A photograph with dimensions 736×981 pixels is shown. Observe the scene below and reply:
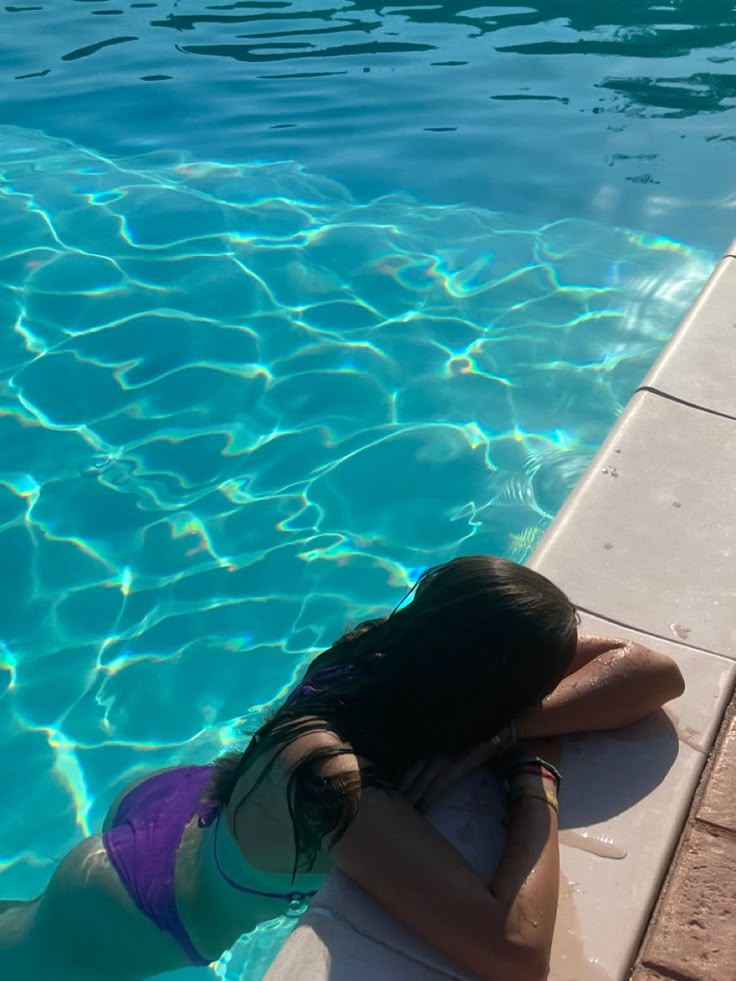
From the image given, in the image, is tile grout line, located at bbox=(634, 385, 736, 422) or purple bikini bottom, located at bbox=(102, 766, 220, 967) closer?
purple bikini bottom, located at bbox=(102, 766, 220, 967)

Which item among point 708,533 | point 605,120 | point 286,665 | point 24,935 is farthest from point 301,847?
point 605,120

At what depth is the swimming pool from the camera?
423 centimetres

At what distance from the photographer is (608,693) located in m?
2.35

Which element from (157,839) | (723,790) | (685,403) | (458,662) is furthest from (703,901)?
(685,403)

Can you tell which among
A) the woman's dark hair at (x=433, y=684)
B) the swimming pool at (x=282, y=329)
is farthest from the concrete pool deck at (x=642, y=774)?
the swimming pool at (x=282, y=329)

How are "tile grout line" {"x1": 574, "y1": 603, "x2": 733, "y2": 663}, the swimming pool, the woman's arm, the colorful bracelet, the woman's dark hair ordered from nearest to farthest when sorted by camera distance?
the woman's arm → the woman's dark hair → the colorful bracelet → "tile grout line" {"x1": 574, "y1": 603, "x2": 733, "y2": 663} → the swimming pool

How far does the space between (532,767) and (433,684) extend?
Result: 313 mm

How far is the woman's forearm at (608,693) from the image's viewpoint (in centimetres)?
233

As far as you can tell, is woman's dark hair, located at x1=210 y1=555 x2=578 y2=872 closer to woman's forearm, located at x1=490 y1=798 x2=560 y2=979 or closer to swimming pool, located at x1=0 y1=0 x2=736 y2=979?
woman's forearm, located at x1=490 y1=798 x2=560 y2=979

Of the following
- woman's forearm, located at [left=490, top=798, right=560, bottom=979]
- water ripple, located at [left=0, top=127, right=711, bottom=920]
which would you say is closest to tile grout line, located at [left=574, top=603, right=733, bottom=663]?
woman's forearm, located at [left=490, top=798, right=560, bottom=979]

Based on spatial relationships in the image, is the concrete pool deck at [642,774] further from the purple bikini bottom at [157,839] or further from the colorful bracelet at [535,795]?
the purple bikini bottom at [157,839]

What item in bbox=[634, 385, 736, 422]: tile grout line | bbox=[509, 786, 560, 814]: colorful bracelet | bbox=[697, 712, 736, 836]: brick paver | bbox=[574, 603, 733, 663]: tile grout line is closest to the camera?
bbox=[509, 786, 560, 814]: colorful bracelet

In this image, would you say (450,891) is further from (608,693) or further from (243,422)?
(243,422)

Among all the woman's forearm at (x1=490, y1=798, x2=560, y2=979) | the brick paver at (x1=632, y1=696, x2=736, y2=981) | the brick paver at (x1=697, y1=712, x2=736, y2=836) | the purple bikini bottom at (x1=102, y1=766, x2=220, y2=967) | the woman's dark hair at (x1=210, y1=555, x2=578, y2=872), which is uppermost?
the woman's dark hair at (x1=210, y1=555, x2=578, y2=872)
